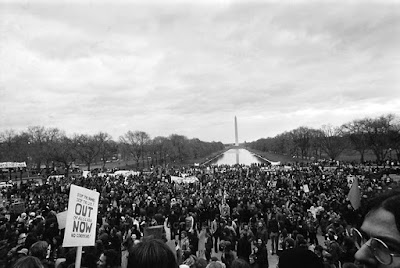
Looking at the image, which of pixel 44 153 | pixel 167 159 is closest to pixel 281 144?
pixel 167 159

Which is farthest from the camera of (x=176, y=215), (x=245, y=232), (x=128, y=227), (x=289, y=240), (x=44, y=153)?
(x=44, y=153)

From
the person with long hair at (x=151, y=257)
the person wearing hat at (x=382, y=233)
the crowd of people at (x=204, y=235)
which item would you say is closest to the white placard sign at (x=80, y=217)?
the crowd of people at (x=204, y=235)

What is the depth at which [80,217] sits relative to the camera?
16.0ft

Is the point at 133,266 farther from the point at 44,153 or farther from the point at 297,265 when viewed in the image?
the point at 44,153

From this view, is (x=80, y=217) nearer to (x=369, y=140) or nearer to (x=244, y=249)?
(x=244, y=249)

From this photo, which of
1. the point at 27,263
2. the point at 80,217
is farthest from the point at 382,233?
the point at 80,217

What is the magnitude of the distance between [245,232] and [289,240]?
69.9 inches

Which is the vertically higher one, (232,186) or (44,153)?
(44,153)

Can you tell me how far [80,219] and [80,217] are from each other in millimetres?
39

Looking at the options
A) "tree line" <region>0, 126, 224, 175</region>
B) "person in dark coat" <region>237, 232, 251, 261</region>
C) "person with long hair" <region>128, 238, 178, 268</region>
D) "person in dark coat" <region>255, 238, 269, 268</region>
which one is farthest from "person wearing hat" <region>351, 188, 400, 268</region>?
"tree line" <region>0, 126, 224, 175</region>

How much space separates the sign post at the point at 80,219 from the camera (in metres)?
4.64

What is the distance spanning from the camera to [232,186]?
28078mm

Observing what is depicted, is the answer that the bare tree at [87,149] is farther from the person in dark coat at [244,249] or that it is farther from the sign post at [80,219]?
the sign post at [80,219]

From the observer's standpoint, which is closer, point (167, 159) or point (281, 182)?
point (281, 182)
